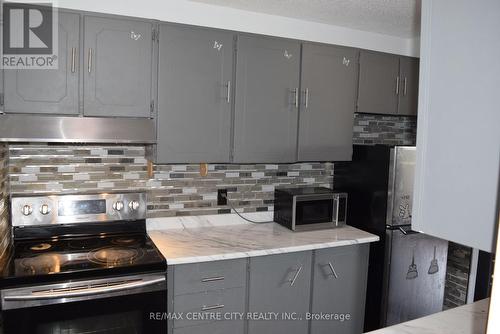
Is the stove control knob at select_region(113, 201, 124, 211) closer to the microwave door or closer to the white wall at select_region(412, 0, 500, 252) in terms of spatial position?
the microwave door

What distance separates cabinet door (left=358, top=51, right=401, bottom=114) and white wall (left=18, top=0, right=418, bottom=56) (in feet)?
0.99

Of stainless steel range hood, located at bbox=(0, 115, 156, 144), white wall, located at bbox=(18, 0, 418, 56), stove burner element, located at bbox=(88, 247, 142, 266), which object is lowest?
stove burner element, located at bbox=(88, 247, 142, 266)

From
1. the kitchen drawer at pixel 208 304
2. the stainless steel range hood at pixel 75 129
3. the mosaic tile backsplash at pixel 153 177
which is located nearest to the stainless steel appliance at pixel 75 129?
the stainless steel range hood at pixel 75 129

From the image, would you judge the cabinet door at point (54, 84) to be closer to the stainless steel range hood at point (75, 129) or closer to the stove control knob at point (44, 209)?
the stainless steel range hood at point (75, 129)

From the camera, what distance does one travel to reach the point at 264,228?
9.41 ft

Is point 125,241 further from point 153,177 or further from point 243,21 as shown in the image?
point 243,21

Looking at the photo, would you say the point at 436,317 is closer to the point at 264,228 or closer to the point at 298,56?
the point at 264,228

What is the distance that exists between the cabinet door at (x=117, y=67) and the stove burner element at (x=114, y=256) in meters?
0.77

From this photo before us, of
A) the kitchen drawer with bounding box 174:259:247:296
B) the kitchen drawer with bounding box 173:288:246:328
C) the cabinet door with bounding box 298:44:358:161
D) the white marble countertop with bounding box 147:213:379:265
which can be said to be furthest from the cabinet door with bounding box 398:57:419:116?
the kitchen drawer with bounding box 173:288:246:328

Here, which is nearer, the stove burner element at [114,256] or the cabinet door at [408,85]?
the stove burner element at [114,256]

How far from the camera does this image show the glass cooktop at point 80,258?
1932 mm

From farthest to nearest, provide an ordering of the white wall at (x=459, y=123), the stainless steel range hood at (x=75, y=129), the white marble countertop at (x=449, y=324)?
the stainless steel range hood at (x=75, y=129) < the white marble countertop at (x=449, y=324) < the white wall at (x=459, y=123)

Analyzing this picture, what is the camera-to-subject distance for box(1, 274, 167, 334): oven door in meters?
1.85

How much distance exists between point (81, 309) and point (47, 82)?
1.19 metres
